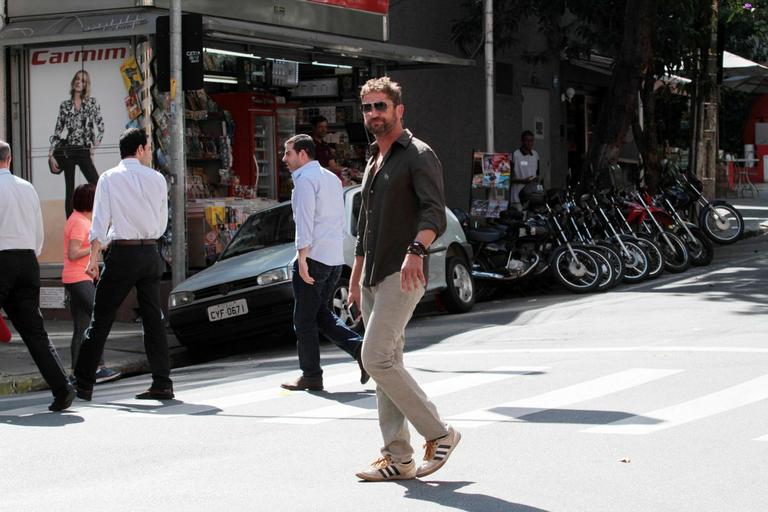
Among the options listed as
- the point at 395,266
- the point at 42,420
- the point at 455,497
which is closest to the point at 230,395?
the point at 42,420

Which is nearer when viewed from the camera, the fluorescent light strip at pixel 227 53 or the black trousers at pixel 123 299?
the black trousers at pixel 123 299

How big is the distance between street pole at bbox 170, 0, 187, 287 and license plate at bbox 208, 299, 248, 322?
5.84 feet

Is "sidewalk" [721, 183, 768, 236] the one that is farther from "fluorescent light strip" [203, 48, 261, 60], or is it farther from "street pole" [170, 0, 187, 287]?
"street pole" [170, 0, 187, 287]

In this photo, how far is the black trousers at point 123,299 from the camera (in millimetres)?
9414

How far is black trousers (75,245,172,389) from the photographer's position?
9.41m

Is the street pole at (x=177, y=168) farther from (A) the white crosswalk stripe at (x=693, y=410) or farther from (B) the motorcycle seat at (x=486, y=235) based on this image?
(A) the white crosswalk stripe at (x=693, y=410)

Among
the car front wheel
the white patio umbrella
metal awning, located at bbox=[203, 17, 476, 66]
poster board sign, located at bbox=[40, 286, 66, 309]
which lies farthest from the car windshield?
the white patio umbrella

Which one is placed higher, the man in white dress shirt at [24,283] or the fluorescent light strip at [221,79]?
the fluorescent light strip at [221,79]

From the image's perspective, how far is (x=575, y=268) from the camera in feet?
54.6

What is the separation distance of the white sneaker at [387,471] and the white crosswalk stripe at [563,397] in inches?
56.5

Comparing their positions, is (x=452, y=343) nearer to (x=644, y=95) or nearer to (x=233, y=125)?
(x=233, y=125)

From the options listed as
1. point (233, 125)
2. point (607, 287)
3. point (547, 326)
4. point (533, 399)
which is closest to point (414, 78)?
point (233, 125)

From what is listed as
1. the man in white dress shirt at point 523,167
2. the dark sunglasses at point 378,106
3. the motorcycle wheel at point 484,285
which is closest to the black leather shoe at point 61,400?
the dark sunglasses at point 378,106

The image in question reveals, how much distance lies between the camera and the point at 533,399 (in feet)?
29.0
